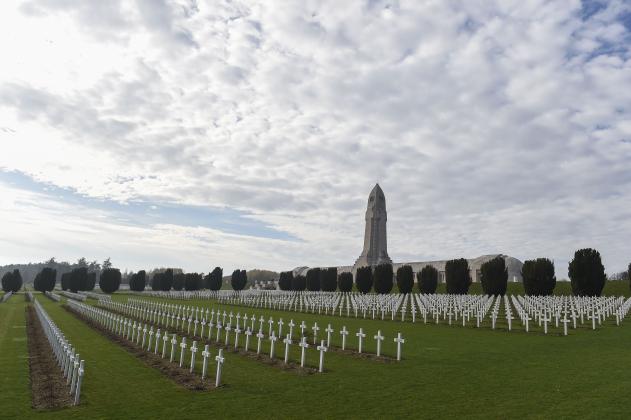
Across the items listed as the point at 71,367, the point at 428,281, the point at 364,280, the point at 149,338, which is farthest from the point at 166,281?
the point at 71,367

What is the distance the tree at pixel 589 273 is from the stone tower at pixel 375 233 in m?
44.9

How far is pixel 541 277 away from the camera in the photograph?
131 ft

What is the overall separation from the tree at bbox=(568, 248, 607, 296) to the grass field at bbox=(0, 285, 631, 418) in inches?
912

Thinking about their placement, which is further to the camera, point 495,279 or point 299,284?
point 299,284

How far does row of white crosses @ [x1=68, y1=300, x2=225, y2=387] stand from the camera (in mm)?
11703

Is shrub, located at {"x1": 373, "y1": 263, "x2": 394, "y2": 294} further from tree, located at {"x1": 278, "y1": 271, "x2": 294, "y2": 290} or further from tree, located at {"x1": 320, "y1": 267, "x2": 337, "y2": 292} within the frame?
tree, located at {"x1": 278, "y1": 271, "x2": 294, "y2": 290}

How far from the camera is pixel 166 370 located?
41.7 feet

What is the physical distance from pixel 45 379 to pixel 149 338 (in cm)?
559

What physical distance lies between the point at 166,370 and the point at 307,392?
197 inches

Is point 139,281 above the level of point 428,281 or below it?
below

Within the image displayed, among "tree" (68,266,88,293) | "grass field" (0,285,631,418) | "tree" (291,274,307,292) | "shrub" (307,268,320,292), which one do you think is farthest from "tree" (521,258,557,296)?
"tree" (68,266,88,293)

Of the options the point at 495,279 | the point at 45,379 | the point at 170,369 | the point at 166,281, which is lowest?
the point at 45,379

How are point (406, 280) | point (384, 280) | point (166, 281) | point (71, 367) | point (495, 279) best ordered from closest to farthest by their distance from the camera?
point (71, 367), point (495, 279), point (406, 280), point (384, 280), point (166, 281)

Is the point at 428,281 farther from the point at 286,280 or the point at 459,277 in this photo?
the point at 286,280
